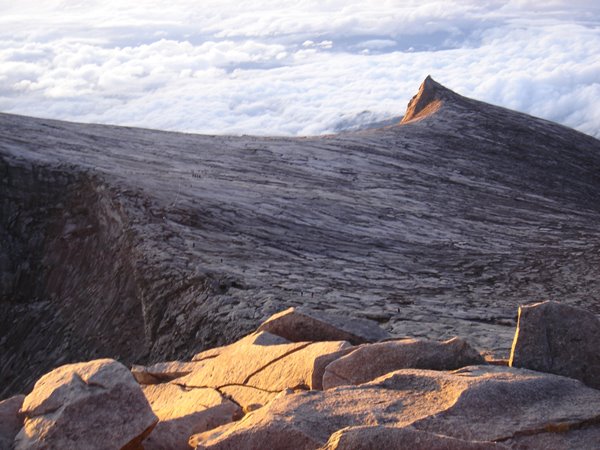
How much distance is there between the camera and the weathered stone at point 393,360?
14.4ft

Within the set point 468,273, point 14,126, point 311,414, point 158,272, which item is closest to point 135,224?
point 158,272

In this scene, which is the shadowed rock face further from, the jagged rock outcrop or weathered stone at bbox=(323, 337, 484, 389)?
the jagged rock outcrop

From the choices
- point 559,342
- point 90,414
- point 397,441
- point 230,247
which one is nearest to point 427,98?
point 230,247

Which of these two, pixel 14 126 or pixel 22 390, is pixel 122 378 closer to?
pixel 22 390

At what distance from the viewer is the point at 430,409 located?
3805 mm

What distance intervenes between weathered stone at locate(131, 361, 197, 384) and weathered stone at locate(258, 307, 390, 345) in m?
0.61

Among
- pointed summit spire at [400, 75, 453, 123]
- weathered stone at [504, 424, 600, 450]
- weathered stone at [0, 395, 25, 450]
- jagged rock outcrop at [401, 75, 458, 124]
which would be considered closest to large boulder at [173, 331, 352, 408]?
weathered stone at [0, 395, 25, 450]

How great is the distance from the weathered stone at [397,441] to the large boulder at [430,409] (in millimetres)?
172

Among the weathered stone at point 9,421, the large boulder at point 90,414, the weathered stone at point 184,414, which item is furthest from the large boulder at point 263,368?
the weathered stone at point 9,421

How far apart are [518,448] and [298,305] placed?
388cm

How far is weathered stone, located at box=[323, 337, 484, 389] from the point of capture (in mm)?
4398

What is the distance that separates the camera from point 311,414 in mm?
3779

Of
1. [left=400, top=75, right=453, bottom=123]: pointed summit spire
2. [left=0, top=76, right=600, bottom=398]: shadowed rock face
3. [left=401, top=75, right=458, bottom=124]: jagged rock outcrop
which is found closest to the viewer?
[left=0, top=76, right=600, bottom=398]: shadowed rock face

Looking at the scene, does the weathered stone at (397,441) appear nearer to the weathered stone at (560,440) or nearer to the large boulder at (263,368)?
the weathered stone at (560,440)
